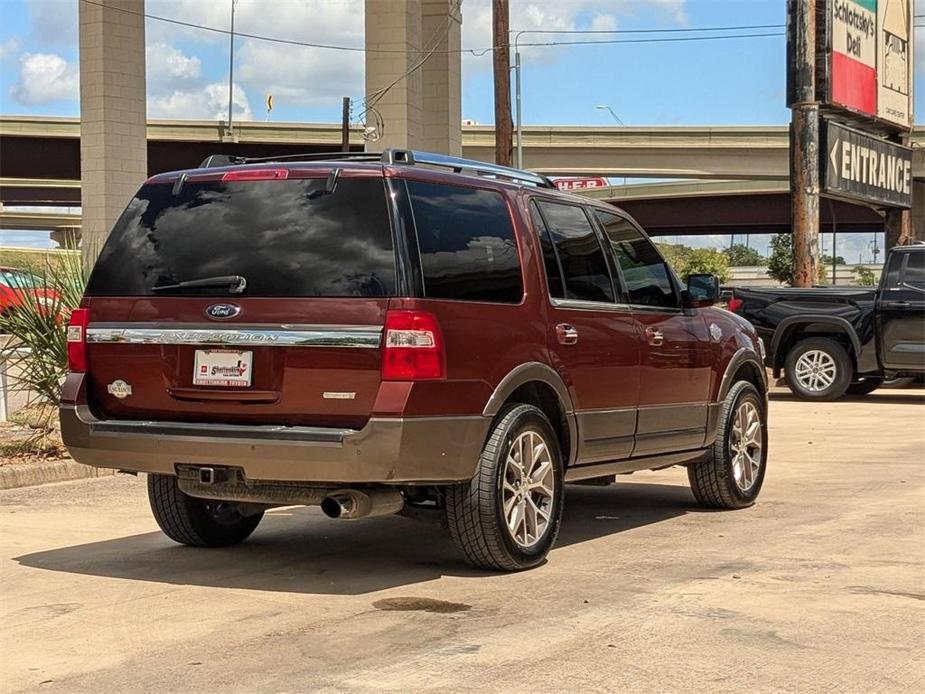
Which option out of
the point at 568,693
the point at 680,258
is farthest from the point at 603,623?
the point at 680,258

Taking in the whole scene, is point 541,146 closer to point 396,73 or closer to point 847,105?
point 396,73

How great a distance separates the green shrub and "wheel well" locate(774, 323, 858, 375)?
11426mm

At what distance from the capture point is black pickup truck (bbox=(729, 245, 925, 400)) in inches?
739

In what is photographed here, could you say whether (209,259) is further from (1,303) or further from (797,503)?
(1,303)

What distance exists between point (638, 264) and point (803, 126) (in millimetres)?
18548

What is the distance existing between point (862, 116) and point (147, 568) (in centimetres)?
2455

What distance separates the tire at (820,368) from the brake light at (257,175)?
14.1 metres

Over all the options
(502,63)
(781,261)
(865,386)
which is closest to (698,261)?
(781,261)

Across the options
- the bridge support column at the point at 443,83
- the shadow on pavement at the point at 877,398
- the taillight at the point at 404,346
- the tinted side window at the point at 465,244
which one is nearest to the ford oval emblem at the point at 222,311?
the taillight at the point at 404,346

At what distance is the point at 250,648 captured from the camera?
5.39 metres

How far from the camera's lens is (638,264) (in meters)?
8.52

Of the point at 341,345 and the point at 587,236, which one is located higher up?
the point at 587,236

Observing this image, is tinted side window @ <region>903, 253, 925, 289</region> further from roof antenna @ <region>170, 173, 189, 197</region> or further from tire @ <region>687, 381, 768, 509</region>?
roof antenna @ <region>170, 173, 189, 197</region>

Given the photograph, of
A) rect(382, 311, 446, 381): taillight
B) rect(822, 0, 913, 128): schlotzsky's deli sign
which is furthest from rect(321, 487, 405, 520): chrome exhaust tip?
rect(822, 0, 913, 128): schlotzsky's deli sign
